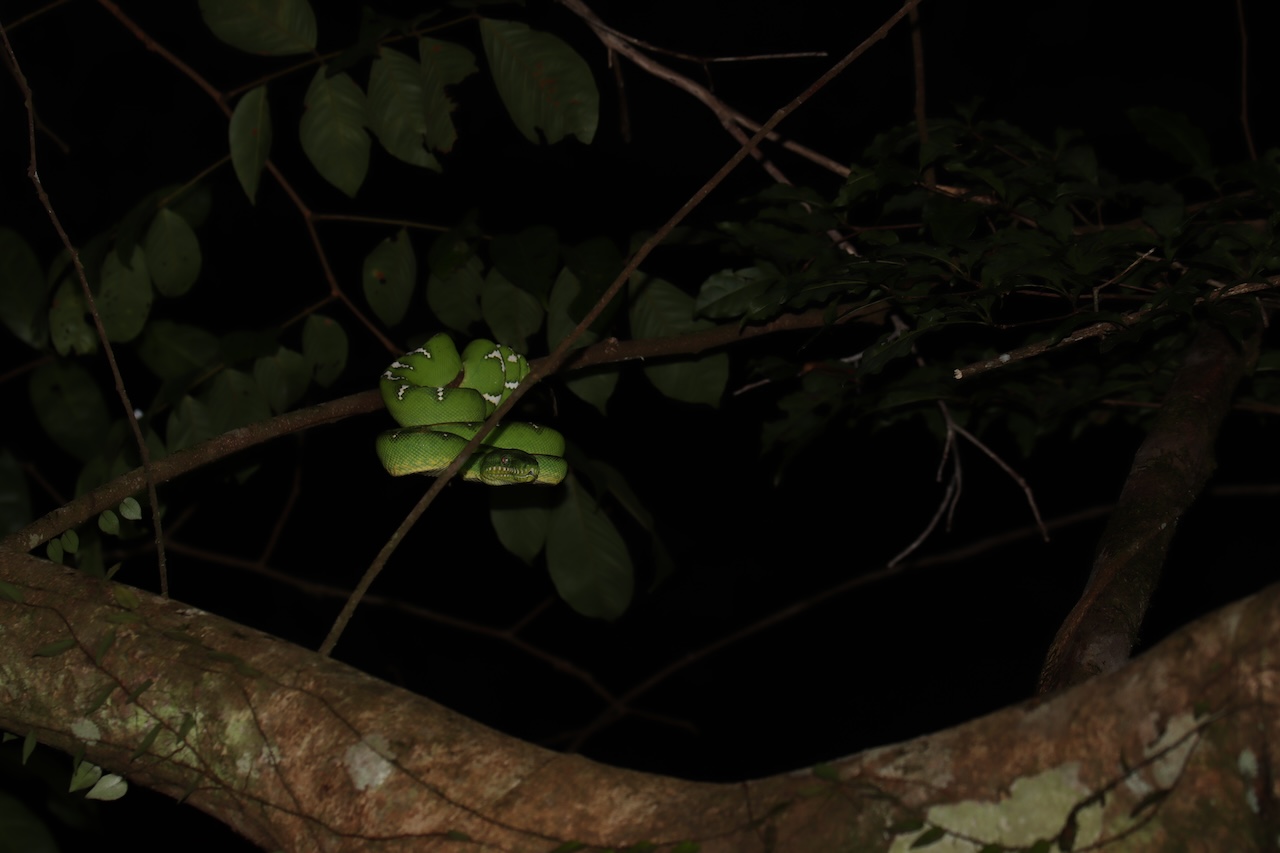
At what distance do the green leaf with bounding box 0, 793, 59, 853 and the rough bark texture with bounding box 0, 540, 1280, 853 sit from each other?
0.81 feet

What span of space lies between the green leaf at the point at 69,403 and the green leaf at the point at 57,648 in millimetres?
1326

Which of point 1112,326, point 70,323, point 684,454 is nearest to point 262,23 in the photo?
point 70,323

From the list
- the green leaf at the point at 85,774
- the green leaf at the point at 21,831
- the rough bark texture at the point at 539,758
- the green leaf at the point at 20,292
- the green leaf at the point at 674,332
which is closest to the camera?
the rough bark texture at the point at 539,758

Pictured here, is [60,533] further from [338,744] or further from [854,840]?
[854,840]

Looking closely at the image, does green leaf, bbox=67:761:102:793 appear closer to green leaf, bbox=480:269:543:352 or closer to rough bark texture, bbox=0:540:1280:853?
rough bark texture, bbox=0:540:1280:853

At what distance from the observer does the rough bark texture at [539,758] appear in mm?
924

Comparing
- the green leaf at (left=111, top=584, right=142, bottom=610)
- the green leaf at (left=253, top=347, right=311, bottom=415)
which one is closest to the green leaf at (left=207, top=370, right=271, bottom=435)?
the green leaf at (left=253, top=347, right=311, bottom=415)

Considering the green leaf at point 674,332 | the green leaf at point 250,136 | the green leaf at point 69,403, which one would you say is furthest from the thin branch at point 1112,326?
the green leaf at point 69,403

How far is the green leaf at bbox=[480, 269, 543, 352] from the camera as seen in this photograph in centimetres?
224

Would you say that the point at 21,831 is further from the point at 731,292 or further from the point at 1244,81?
the point at 1244,81

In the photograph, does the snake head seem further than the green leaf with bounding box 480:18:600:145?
Yes

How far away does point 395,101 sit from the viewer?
83.1 inches

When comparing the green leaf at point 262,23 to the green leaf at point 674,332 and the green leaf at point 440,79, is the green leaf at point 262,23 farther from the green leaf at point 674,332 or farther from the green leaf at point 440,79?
the green leaf at point 674,332

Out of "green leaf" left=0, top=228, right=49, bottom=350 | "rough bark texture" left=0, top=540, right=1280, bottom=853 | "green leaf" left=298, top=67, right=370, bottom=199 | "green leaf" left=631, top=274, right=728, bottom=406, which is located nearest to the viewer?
"rough bark texture" left=0, top=540, right=1280, bottom=853
